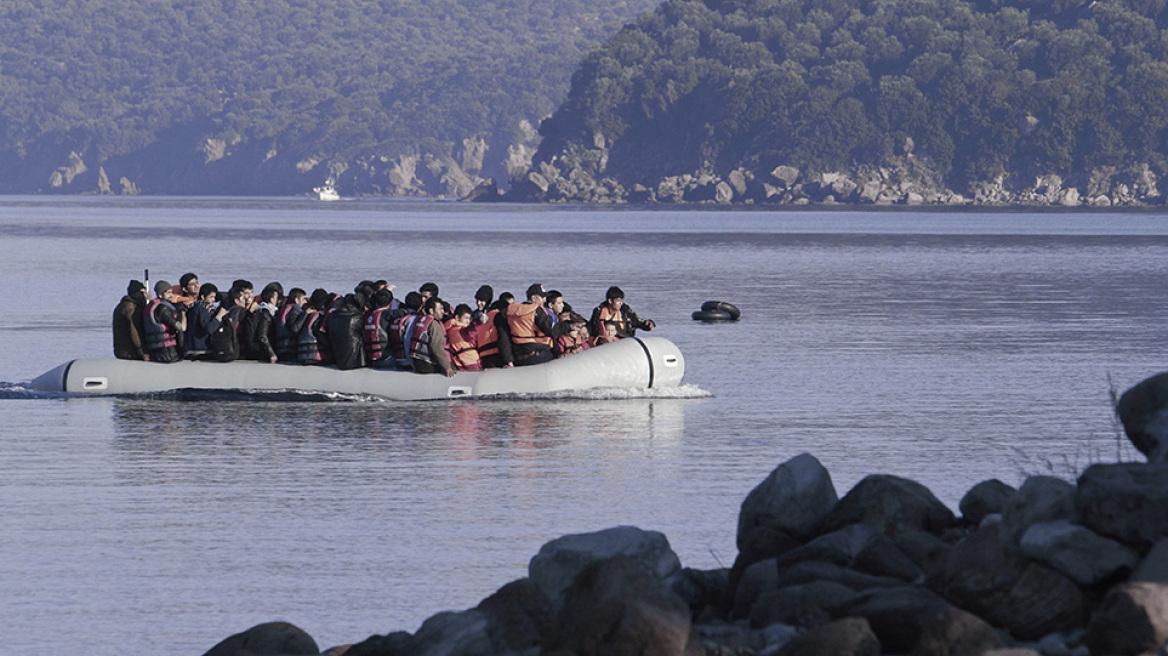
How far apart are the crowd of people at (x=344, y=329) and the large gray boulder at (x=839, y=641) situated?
552 inches

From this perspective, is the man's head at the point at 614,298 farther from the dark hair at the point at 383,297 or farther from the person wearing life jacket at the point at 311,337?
the person wearing life jacket at the point at 311,337

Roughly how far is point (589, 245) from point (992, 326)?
173ft

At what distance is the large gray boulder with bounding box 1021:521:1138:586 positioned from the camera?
31.3 feet

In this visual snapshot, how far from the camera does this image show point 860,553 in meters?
10.8

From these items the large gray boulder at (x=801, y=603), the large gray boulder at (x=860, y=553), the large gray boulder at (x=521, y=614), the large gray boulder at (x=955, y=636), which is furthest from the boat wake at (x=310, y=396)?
the large gray boulder at (x=955, y=636)

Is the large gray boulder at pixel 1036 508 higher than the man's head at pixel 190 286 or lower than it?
lower

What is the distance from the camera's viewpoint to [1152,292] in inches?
1889

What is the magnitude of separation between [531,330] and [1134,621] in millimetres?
15403

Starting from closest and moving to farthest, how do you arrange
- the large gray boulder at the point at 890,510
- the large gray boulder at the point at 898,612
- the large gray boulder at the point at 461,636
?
the large gray boulder at the point at 898,612, the large gray boulder at the point at 461,636, the large gray boulder at the point at 890,510

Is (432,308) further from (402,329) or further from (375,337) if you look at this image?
(375,337)

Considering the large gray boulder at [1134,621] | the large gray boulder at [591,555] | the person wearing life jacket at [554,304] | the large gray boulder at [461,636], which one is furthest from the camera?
the person wearing life jacket at [554,304]

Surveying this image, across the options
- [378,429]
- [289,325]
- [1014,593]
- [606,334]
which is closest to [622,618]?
[1014,593]

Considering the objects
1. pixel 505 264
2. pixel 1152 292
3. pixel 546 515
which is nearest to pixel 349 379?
pixel 546 515

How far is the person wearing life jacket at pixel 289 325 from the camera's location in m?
23.2
